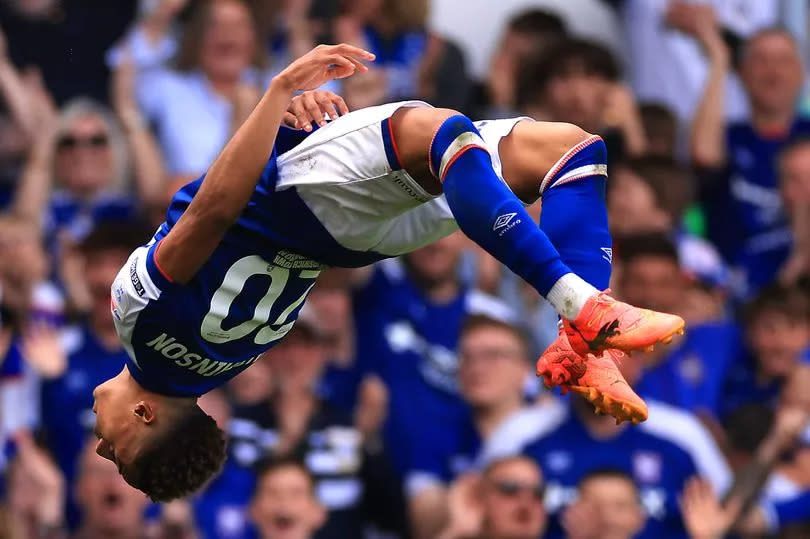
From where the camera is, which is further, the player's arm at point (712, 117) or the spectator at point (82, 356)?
the player's arm at point (712, 117)

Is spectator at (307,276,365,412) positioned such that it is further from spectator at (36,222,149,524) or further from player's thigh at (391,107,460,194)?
player's thigh at (391,107,460,194)

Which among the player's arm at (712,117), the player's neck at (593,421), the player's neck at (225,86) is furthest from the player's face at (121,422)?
the player's arm at (712,117)

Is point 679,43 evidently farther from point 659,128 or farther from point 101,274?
point 101,274

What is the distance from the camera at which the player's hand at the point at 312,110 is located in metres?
5.77

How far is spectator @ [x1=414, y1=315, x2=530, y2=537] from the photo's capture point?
27.9 ft

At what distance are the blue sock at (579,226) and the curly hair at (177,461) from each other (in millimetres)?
1417

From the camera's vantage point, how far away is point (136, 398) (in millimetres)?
6016

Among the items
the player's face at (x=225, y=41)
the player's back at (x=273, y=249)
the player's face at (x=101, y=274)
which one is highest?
the player's back at (x=273, y=249)

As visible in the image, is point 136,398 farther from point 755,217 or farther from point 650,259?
point 755,217

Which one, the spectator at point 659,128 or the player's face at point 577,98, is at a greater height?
the player's face at point 577,98

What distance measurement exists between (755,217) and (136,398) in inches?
203

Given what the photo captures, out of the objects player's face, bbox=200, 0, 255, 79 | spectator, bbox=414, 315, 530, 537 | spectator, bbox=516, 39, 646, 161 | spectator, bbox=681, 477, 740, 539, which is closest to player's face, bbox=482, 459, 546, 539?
spectator, bbox=414, 315, 530, 537

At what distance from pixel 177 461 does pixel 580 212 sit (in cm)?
162

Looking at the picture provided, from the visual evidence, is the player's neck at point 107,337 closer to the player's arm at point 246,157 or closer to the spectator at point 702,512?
the spectator at point 702,512
